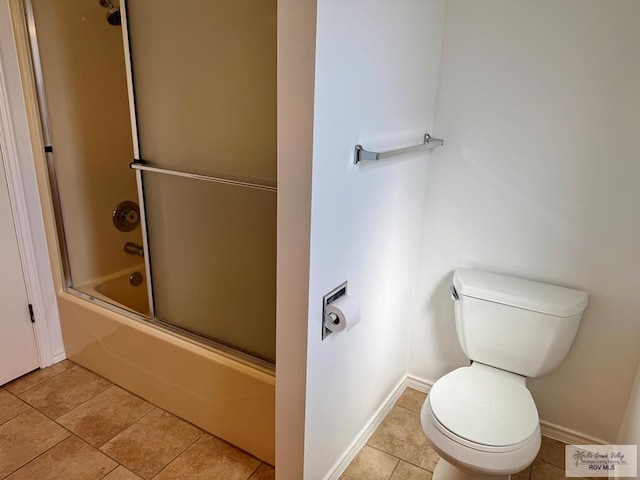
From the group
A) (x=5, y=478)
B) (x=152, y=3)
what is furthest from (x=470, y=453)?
(x=152, y=3)

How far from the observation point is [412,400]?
7.40 feet

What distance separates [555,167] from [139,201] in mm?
1645

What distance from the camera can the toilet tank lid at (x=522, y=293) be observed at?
1691 millimetres

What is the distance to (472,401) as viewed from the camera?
162 cm

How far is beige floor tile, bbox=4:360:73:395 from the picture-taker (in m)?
2.23

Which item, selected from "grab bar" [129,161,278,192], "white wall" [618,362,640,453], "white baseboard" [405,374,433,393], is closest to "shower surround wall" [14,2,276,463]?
"grab bar" [129,161,278,192]

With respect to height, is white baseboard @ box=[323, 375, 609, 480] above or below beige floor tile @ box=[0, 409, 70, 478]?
above

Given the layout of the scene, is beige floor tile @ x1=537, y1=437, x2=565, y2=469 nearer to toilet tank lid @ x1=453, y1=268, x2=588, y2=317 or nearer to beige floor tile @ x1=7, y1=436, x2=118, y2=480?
toilet tank lid @ x1=453, y1=268, x2=588, y2=317

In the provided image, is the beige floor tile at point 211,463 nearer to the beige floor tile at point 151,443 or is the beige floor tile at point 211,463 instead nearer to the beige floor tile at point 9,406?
the beige floor tile at point 151,443

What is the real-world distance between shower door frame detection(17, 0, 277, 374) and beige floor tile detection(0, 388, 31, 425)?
246mm

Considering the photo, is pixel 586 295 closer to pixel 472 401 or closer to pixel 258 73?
pixel 472 401

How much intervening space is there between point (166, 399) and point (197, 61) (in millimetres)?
1444

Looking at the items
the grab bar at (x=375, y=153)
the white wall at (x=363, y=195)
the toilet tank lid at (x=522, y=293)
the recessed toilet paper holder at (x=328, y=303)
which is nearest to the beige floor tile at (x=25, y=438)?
the white wall at (x=363, y=195)

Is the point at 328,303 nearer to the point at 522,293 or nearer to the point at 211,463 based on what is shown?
the point at 522,293
